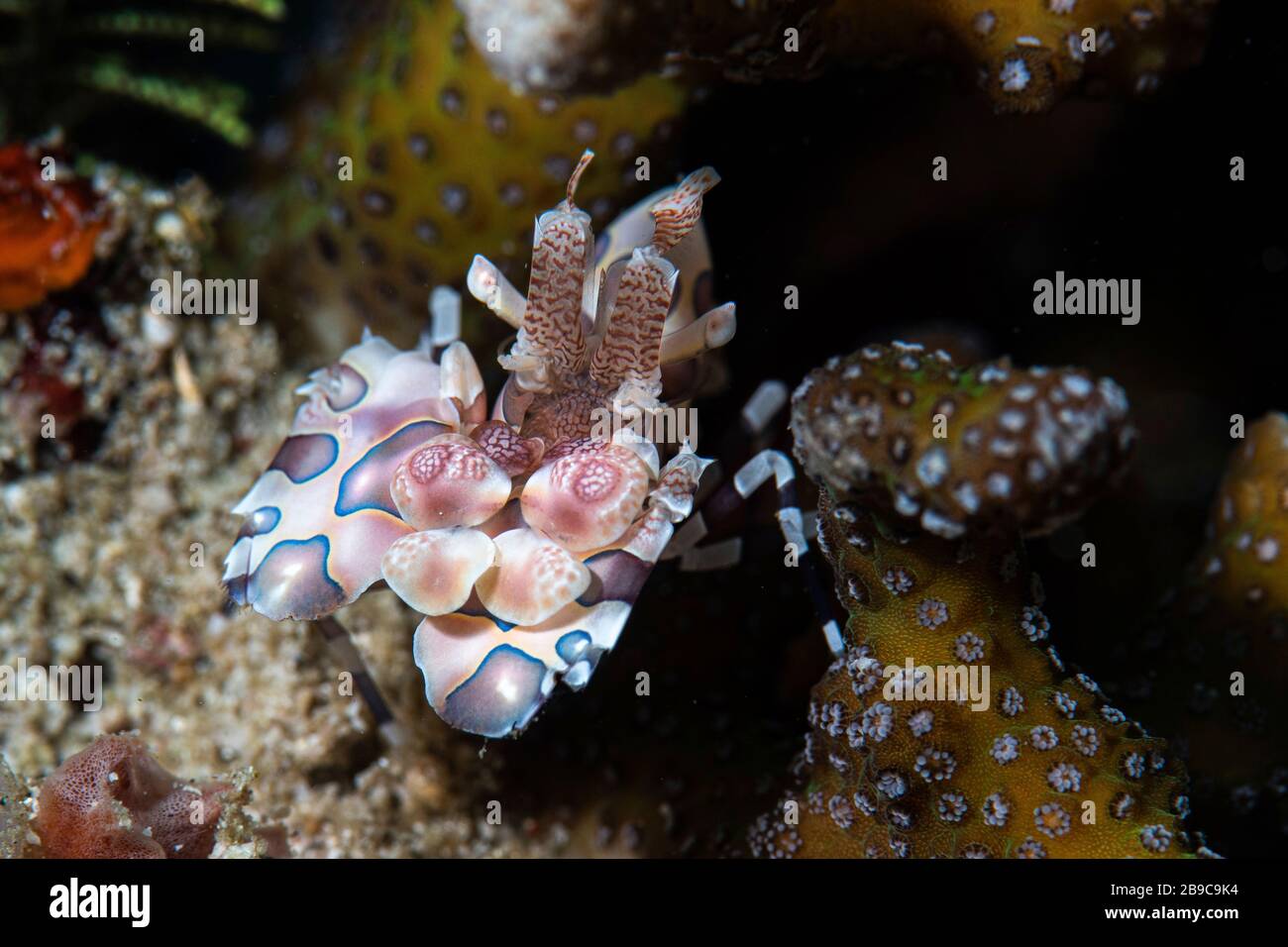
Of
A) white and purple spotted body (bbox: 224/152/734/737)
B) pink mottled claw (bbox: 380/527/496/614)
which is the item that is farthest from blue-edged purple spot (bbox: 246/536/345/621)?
pink mottled claw (bbox: 380/527/496/614)

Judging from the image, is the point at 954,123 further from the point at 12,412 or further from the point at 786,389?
the point at 12,412

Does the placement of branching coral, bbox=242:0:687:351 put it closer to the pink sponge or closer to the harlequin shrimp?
the harlequin shrimp

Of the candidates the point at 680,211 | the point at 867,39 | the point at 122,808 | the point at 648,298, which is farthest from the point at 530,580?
the point at 867,39

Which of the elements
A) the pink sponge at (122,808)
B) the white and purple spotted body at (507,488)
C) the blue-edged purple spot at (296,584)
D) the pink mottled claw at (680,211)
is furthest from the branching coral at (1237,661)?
the pink sponge at (122,808)

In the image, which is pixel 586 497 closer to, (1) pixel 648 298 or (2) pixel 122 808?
(1) pixel 648 298

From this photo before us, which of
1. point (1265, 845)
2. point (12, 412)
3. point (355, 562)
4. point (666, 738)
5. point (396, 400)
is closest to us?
point (355, 562)
